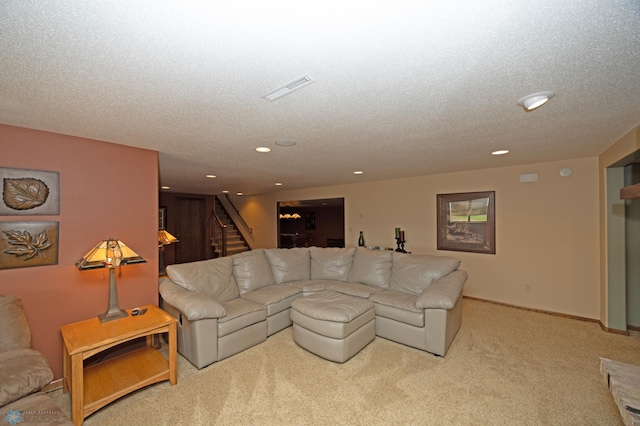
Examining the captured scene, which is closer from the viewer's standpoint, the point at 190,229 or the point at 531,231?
the point at 531,231

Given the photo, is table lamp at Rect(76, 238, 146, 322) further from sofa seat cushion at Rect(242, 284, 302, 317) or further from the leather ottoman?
the leather ottoman

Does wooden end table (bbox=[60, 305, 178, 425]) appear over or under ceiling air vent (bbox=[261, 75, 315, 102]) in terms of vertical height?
under

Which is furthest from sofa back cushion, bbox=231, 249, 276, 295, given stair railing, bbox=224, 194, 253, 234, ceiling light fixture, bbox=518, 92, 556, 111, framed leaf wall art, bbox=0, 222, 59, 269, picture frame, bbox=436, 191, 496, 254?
stair railing, bbox=224, 194, 253, 234

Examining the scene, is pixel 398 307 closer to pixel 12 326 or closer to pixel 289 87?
pixel 289 87

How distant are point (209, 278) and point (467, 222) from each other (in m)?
4.17

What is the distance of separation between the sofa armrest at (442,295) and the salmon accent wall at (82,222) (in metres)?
2.96

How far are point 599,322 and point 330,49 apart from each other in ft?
15.8

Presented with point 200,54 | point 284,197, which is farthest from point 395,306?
point 284,197

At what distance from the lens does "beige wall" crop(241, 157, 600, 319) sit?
358 centimetres

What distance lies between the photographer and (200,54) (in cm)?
121

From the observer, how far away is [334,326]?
265 cm

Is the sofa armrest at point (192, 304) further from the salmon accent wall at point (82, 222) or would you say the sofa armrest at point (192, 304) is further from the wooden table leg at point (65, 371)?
the wooden table leg at point (65, 371)

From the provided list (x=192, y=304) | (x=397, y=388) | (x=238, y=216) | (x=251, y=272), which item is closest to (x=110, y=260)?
(x=192, y=304)

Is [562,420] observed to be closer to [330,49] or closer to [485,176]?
[330,49]
